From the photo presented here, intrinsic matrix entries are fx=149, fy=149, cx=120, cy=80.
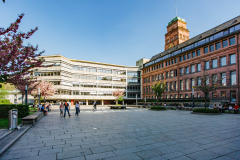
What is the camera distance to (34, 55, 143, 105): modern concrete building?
53.5 m

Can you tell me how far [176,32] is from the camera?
6300 centimetres

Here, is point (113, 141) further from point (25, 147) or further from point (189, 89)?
point (189, 89)

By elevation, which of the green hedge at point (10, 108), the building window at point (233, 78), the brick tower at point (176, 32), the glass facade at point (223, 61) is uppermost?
the brick tower at point (176, 32)

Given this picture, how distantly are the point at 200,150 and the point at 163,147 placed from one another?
1.35 meters

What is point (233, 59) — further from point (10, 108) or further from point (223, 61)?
point (10, 108)

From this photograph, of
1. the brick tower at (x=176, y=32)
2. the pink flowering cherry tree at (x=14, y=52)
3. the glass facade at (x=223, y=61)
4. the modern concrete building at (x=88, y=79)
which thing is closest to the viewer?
the pink flowering cherry tree at (x=14, y=52)

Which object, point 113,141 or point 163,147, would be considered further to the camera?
point 113,141

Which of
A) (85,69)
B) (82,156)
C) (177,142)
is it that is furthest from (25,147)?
(85,69)

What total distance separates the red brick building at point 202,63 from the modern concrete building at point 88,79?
10.1 metres

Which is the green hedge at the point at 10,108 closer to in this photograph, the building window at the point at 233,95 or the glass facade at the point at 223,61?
the building window at the point at 233,95

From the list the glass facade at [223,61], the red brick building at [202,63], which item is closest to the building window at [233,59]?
the red brick building at [202,63]

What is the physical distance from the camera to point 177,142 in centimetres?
Answer: 667

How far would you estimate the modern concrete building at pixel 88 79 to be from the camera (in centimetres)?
5347

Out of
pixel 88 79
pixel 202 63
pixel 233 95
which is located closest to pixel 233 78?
pixel 233 95
